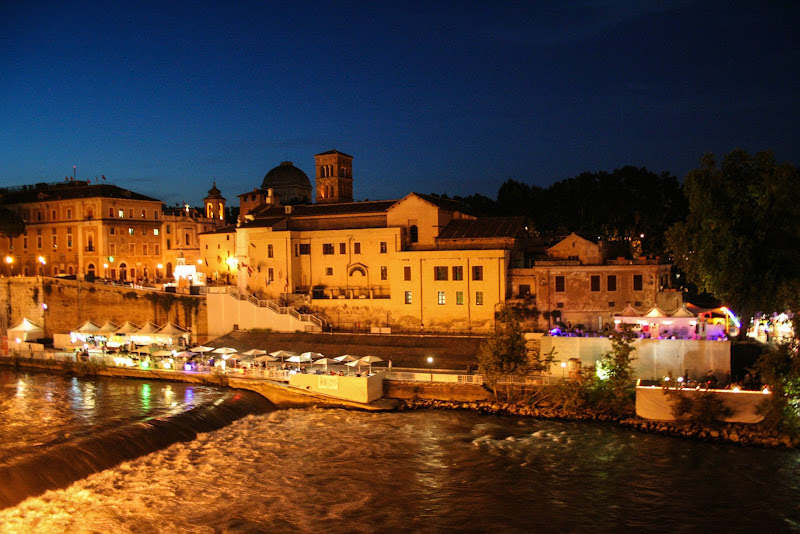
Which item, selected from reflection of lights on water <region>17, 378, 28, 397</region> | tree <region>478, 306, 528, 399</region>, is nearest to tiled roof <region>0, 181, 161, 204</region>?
reflection of lights on water <region>17, 378, 28, 397</region>

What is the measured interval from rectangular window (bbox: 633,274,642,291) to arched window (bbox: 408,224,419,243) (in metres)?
14.3

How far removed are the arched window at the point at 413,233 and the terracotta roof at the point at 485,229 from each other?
1.77 metres

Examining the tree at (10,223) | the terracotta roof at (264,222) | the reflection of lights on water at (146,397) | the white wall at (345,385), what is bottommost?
the reflection of lights on water at (146,397)

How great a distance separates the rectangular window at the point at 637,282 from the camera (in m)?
38.4

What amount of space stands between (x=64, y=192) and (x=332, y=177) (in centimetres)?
2774

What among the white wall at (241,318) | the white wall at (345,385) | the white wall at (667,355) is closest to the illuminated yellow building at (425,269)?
the white wall at (241,318)

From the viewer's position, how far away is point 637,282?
38.5 meters

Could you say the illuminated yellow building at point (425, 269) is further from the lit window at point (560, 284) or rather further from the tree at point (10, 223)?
the tree at point (10, 223)

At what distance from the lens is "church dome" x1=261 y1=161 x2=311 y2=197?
248ft

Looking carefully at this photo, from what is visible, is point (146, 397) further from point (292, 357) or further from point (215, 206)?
point (215, 206)

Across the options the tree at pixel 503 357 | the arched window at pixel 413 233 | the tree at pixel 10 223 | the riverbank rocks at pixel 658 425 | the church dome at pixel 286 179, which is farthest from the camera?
the church dome at pixel 286 179

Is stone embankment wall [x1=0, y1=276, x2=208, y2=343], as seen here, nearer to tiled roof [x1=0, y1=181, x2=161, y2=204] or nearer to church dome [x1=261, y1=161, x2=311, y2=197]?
tiled roof [x1=0, y1=181, x2=161, y2=204]

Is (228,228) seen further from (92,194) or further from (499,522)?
(499,522)

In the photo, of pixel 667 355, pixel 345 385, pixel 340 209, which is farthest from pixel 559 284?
pixel 340 209
